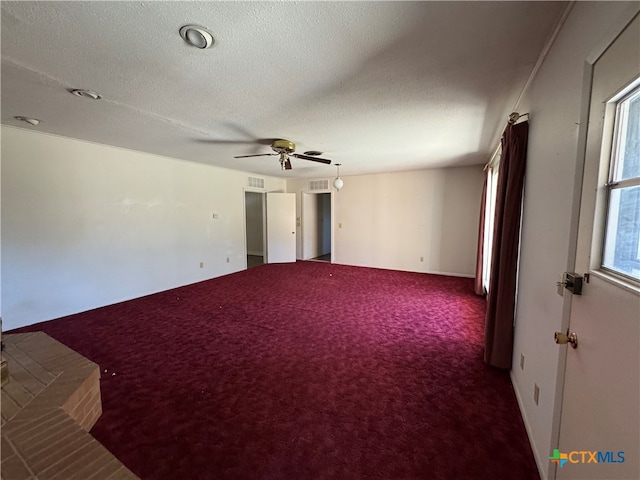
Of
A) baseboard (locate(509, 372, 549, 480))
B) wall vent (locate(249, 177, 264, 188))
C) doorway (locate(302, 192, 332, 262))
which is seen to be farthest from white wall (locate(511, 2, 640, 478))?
doorway (locate(302, 192, 332, 262))

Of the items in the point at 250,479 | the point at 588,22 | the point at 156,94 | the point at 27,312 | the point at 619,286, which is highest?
the point at 156,94

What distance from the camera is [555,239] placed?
1.32 m

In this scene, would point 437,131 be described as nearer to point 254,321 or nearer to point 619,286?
point 619,286

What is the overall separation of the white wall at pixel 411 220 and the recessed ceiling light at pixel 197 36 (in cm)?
507

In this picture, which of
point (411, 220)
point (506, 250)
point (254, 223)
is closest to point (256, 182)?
point (254, 223)

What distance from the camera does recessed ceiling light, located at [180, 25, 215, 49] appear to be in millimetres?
1384

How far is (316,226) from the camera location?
7863mm

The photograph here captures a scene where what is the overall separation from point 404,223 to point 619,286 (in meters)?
5.27

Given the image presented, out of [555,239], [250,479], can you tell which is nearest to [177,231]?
[250,479]

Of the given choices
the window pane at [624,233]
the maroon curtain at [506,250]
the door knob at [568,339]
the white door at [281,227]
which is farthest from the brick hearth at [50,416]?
the white door at [281,227]

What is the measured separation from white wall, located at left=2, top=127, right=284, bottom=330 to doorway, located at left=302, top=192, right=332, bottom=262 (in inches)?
104

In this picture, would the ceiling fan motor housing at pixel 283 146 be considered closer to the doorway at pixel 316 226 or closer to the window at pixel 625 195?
the window at pixel 625 195

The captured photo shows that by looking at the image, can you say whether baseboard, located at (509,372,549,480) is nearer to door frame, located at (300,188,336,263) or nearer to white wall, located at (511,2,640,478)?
white wall, located at (511,2,640,478)

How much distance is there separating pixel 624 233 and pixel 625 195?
0.13 meters
